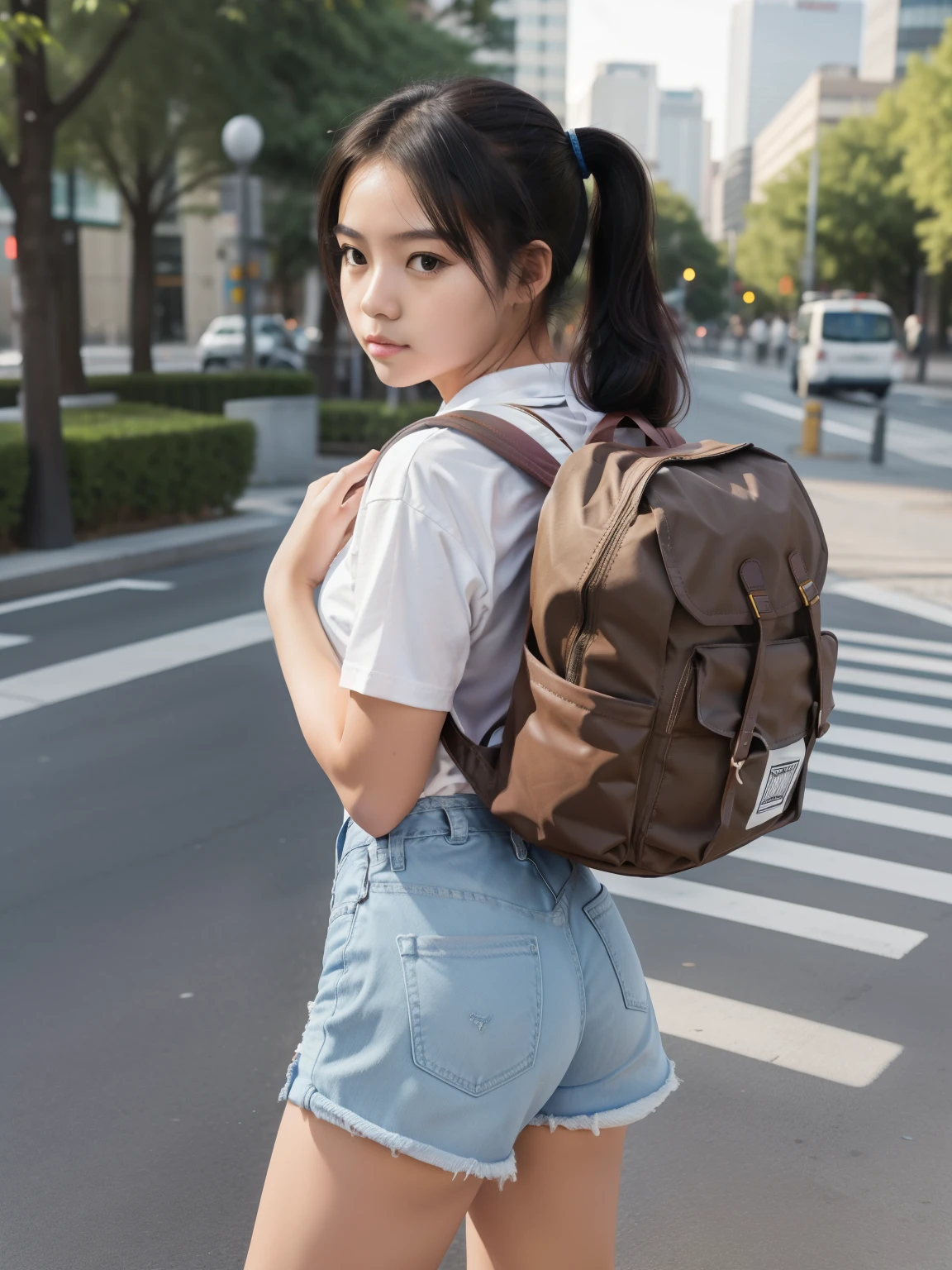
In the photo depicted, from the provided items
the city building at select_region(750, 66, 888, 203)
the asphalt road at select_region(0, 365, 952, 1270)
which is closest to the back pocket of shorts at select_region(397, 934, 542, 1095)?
the asphalt road at select_region(0, 365, 952, 1270)

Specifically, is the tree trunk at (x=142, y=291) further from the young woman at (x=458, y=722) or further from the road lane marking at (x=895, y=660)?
the young woman at (x=458, y=722)

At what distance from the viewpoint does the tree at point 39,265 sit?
11219 mm

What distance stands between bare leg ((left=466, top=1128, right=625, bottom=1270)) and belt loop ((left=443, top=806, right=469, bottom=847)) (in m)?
0.37

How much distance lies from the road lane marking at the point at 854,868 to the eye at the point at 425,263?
12.0ft

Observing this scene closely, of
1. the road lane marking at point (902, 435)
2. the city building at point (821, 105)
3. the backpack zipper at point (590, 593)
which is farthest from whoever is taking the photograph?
the city building at point (821, 105)

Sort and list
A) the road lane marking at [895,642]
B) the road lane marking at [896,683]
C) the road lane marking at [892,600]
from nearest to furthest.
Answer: the road lane marking at [896,683] → the road lane marking at [895,642] → the road lane marking at [892,600]

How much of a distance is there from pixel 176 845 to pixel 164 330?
219ft

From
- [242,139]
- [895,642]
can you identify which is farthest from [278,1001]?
[242,139]

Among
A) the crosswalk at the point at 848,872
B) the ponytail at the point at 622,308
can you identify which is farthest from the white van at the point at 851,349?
the ponytail at the point at 622,308

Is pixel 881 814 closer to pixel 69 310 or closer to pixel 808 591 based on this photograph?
pixel 808 591

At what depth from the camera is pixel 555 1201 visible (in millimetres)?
1728

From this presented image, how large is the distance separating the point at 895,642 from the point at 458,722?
7.89 meters

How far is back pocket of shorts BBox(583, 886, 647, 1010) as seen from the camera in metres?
1.70

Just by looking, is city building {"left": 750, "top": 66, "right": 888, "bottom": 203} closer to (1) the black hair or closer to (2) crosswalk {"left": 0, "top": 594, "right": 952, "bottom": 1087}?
(2) crosswalk {"left": 0, "top": 594, "right": 952, "bottom": 1087}
